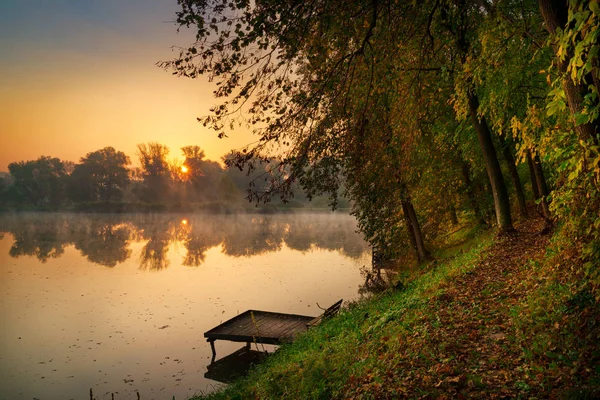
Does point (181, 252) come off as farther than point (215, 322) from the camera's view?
Yes

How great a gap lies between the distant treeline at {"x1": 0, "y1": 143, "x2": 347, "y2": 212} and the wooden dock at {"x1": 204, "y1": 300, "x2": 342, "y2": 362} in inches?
3969

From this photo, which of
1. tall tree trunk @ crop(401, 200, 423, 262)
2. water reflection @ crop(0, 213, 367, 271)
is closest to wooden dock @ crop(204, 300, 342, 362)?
tall tree trunk @ crop(401, 200, 423, 262)

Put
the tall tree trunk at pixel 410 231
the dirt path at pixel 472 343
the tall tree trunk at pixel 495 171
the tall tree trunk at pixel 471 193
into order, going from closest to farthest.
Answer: the dirt path at pixel 472 343 < the tall tree trunk at pixel 495 171 < the tall tree trunk at pixel 410 231 < the tall tree trunk at pixel 471 193

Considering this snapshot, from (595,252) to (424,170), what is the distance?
1599cm

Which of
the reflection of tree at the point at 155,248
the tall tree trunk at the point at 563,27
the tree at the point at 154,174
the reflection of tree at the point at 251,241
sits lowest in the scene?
the reflection of tree at the point at 251,241

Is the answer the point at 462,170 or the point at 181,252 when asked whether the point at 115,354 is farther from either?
the point at 181,252

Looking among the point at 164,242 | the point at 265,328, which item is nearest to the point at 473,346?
the point at 265,328

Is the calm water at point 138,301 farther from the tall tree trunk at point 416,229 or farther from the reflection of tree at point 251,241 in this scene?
the tall tree trunk at point 416,229

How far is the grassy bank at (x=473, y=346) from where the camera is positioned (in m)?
5.70

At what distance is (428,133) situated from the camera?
66.9ft

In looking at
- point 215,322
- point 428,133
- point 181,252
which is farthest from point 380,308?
point 181,252

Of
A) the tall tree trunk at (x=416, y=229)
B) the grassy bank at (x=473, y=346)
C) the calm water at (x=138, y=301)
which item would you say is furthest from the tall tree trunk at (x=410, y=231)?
the grassy bank at (x=473, y=346)

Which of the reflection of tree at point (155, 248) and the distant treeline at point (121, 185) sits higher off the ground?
the distant treeline at point (121, 185)

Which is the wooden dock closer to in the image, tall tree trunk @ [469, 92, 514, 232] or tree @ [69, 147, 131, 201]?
tall tree trunk @ [469, 92, 514, 232]
